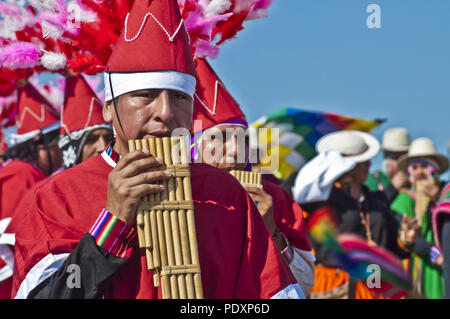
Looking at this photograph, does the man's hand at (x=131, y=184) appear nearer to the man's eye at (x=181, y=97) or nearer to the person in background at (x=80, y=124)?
the man's eye at (x=181, y=97)

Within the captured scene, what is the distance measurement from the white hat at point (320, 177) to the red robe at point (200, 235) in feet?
15.3

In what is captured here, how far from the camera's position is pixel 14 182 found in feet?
22.8

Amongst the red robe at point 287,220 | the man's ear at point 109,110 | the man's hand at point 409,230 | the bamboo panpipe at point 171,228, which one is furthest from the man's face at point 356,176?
the bamboo panpipe at point 171,228

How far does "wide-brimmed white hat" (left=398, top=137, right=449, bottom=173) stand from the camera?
35.7 feet

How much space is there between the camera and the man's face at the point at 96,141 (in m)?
6.40

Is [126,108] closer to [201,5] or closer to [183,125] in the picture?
[183,125]

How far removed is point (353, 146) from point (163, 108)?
603cm

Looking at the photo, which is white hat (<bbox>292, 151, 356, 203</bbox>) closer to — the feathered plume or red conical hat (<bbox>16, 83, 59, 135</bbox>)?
red conical hat (<bbox>16, 83, 59, 135</bbox>)

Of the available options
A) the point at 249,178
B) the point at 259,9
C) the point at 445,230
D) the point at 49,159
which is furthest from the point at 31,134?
the point at 445,230

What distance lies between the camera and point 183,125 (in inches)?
128

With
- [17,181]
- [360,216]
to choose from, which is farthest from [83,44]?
[360,216]

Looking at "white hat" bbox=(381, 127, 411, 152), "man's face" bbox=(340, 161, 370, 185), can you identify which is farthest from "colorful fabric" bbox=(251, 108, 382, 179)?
"man's face" bbox=(340, 161, 370, 185)

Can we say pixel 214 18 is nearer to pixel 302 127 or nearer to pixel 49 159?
pixel 49 159
